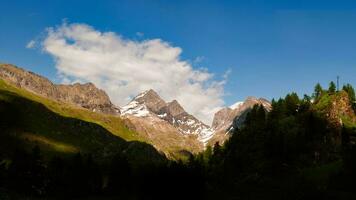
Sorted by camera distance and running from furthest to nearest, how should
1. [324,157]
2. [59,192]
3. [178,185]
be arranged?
[324,157] < [59,192] < [178,185]

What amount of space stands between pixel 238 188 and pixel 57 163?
2534 inches

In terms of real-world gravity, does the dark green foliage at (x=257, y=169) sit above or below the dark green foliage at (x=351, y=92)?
below

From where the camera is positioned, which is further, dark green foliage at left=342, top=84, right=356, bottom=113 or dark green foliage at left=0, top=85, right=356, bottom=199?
dark green foliage at left=342, top=84, right=356, bottom=113

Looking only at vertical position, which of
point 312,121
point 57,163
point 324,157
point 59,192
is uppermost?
point 312,121

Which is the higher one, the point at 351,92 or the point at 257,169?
the point at 351,92

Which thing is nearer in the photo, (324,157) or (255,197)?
(255,197)

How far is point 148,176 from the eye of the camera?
75.1 m

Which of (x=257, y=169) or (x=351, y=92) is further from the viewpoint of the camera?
(x=351, y=92)

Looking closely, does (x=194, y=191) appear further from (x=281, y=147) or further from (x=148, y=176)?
(x=281, y=147)

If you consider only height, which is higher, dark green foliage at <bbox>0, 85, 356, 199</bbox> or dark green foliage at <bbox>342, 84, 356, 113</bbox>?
dark green foliage at <bbox>342, 84, 356, 113</bbox>

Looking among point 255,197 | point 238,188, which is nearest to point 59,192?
point 238,188

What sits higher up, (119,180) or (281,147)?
(281,147)

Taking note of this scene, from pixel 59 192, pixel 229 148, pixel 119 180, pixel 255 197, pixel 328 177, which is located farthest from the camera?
pixel 229 148

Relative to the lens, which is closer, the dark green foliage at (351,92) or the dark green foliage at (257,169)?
the dark green foliage at (257,169)
